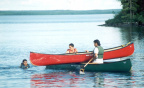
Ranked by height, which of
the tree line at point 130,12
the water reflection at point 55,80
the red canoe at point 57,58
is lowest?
the water reflection at point 55,80

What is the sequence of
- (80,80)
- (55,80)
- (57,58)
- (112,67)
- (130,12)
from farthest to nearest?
(130,12)
(57,58)
(112,67)
(55,80)
(80,80)

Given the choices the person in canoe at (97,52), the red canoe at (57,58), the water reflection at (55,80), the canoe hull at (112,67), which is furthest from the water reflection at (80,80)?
the red canoe at (57,58)

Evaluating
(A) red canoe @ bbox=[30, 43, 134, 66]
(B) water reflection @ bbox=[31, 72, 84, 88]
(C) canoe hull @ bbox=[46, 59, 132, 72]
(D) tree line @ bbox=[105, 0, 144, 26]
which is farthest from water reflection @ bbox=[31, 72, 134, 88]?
(D) tree line @ bbox=[105, 0, 144, 26]

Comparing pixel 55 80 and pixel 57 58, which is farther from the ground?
pixel 57 58

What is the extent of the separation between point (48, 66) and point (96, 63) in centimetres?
339

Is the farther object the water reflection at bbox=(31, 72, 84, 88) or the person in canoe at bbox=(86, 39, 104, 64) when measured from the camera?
the person in canoe at bbox=(86, 39, 104, 64)

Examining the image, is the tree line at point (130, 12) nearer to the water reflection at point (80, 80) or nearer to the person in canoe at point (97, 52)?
the person in canoe at point (97, 52)

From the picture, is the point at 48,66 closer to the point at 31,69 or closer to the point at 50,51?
the point at 31,69

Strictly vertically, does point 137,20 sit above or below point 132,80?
above

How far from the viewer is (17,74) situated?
77.9 ft

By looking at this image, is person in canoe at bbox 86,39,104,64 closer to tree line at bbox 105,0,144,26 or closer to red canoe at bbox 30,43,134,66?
red canoe at bbox 30,43,134,66

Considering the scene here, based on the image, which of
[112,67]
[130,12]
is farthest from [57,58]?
[130,12]

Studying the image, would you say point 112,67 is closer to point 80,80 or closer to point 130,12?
point 80,80

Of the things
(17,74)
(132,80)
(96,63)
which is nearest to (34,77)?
(17,74)
